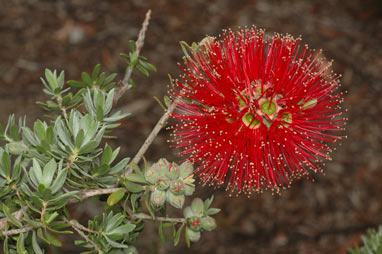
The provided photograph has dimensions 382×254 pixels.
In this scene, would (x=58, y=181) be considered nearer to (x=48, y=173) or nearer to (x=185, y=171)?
(x=48, y=173)

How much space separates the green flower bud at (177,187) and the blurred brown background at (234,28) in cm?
187

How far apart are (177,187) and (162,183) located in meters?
0.05

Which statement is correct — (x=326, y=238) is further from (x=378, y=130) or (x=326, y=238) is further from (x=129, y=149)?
(x=129, y=149)

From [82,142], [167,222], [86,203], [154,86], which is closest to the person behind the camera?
[82,142]

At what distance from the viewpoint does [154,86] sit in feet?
12.8

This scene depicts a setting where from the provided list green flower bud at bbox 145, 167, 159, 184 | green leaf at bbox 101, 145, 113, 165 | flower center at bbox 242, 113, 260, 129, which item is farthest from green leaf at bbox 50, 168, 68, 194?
flower center at bbox 242, 113, 260, 129

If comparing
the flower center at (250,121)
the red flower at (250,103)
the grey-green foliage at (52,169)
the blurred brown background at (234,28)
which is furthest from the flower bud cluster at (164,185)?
the blurred brown background at (234,28)

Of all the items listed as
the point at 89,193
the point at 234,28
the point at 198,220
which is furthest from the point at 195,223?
the point at 234,28

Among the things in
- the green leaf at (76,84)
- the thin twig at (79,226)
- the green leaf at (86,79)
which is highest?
the green leaf at (86,79)

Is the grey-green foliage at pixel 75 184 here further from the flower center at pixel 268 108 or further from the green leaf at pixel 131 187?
the flower center at pixel 268 108

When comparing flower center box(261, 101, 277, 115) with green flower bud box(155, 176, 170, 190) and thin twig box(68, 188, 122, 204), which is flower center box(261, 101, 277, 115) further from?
thin twig box(68, 188, 122, 204)

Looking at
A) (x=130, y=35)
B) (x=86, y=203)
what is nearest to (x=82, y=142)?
(x=86, y=203)

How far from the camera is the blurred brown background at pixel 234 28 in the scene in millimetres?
3521

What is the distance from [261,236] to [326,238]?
509mm
